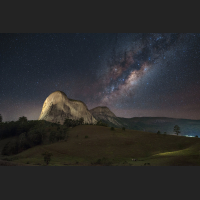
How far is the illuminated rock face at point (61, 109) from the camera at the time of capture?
2471 inches

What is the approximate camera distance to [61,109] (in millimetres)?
66312

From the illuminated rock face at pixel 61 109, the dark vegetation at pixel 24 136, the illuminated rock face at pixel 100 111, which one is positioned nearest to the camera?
the dark vegetation at pixel 24 136

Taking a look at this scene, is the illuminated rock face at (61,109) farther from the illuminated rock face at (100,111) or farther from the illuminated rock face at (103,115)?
the illuminated rock face at (100,111)

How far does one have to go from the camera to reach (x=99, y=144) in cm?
2992

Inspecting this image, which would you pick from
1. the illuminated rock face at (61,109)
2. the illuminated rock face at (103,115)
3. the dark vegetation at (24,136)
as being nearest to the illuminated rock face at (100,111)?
the illuminated rock face at (103,115)

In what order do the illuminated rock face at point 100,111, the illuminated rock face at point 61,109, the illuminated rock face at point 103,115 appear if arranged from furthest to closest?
the illuminated rock face at point 100,111
the illuminated rock face at point 103,115
the illuminated rock face at point 61,109

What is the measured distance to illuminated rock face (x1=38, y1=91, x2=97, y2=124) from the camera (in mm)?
62769

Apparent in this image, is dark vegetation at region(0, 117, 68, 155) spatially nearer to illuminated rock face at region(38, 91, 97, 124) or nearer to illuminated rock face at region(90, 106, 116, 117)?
illuminated rock face at region(38, 91, 97, 124)

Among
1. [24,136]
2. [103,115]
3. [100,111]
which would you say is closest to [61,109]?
[24,136]

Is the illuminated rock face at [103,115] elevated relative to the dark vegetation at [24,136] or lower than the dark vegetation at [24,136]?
elevated

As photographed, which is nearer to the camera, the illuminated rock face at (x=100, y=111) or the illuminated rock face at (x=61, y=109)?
the illuminated rock face at (x=61, y=109)

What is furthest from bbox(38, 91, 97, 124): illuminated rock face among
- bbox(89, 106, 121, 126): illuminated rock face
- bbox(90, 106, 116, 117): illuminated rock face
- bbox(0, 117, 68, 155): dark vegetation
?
bbox(90, 106, 116, 117): illuminated rock face

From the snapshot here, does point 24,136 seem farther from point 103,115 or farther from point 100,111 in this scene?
point 100,111

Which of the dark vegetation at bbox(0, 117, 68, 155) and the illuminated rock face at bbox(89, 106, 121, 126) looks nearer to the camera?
the dark vegetation at bbox(0, 117, 68, 155)
